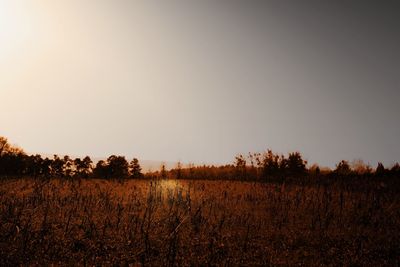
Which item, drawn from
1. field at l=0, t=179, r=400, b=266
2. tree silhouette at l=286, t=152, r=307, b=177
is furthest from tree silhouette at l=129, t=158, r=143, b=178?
field at l=0, t=179, r=400, b=266

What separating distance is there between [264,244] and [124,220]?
437 cm

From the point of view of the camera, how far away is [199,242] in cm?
820

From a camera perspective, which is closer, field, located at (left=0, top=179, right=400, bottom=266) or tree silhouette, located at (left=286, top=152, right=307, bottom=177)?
field, located at (left=0, top=179, right=400, bottom=266)

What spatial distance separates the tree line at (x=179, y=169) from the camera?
3178 cm

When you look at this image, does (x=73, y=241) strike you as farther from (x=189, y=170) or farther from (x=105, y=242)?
(x=189, y=170)

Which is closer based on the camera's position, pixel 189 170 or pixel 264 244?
pixel 264 244

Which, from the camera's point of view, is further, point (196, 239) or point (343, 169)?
point (343, 169)

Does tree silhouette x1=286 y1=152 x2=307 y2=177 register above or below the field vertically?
above

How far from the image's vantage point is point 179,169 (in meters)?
35.4

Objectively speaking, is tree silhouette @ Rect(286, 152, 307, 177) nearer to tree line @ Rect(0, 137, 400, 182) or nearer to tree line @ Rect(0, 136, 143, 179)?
tree line @ Rect(0, 137, 400, 182)

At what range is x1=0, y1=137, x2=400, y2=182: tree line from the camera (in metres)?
31.8

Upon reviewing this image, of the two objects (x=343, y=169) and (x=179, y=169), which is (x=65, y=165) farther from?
(x=343, y=169)

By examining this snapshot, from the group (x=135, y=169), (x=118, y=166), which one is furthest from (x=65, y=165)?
(x=135, y=169)

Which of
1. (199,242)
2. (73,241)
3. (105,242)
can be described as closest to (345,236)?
(199,242)
